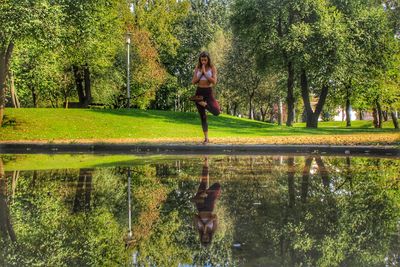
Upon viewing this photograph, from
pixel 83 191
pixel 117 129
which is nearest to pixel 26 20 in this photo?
pixel 117 129

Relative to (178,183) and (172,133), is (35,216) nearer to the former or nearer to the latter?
(178,183)

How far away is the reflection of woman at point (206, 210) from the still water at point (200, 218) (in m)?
0.01

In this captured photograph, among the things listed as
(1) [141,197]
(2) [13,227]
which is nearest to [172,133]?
(1) [141,197]

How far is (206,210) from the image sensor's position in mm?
5531

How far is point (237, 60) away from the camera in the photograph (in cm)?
5500

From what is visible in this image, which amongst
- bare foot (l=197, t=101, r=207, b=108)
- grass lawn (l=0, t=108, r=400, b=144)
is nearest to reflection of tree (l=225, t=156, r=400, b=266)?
bare foot (l=197, t=101, r=207, b=108)

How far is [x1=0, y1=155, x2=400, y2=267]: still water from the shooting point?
3721 mm

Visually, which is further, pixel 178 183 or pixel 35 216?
pixel 178 183

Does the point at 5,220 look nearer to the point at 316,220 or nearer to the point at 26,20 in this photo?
the point at 316,220

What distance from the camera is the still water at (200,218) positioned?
3721 millimetres

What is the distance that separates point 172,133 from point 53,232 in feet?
71.1

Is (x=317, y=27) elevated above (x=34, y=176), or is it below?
above

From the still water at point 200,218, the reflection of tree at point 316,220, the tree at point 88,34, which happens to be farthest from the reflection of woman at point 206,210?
the tree at point 88,34

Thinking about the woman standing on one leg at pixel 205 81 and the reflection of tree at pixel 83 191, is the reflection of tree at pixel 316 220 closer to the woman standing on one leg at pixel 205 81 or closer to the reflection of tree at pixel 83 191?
the reflection of tree at pixel 83 191
